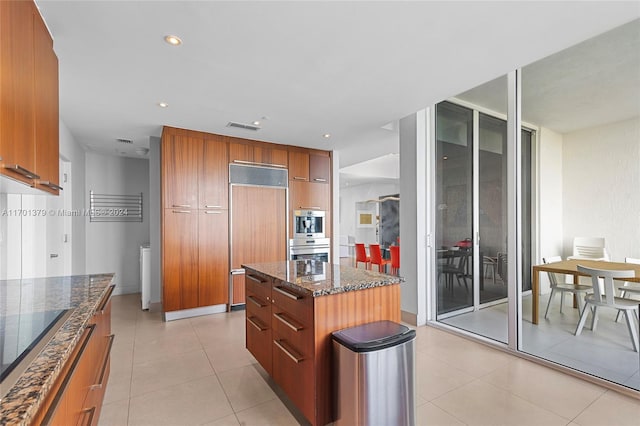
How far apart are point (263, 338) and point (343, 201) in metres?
9.76

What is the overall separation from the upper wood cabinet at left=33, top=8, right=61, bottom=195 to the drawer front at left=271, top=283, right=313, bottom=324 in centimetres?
150

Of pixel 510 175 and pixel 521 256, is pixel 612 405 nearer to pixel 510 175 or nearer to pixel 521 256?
pixel 521 256

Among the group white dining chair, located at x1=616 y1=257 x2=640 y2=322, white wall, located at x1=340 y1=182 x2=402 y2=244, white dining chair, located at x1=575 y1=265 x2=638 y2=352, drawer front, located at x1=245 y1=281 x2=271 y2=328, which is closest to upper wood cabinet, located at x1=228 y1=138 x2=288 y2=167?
drawer front, located at x1=245 y1=281 x2=271 y2=328

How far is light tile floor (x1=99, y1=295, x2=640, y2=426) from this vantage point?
6.49ft

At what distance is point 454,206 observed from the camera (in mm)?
3770

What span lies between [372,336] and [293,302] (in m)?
0.53

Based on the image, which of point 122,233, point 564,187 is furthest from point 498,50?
point 122,233

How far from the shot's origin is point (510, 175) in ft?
9.66

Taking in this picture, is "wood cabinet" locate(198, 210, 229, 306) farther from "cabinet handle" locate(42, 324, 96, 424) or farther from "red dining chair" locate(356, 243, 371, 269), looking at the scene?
"red dining chair" locate(356, 243, 371, 269)

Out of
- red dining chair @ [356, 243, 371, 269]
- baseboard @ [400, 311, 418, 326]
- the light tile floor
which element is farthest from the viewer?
red dining chair @ [356, 243, 371, 269]

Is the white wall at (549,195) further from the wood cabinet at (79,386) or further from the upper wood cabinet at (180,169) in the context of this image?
the upper wood cabinet at (180,169)

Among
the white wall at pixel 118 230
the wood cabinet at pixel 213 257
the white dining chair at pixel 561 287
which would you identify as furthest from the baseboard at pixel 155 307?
the white dining chair at pixel 561 287

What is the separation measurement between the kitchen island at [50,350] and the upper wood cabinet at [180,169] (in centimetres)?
209

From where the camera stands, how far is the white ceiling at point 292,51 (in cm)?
181
